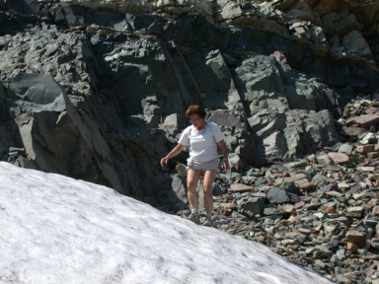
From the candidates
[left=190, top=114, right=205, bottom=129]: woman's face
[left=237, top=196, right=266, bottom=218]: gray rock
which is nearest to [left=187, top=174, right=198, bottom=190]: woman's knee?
[left=190, top=114, right=205, bottom=129]: woman's face

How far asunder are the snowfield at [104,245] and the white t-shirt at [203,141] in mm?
3739

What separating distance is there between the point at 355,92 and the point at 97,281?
893 inches

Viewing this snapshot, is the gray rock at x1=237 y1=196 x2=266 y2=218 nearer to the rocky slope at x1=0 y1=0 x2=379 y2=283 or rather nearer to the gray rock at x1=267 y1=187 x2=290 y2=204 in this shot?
the rocky slope at x1=0 y1=0 x2=379 y2=283

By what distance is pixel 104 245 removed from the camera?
520 centimetres

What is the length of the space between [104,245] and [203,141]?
5632mm

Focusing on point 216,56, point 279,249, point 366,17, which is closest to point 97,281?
point 279,249

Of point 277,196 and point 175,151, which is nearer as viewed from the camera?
point 175,151

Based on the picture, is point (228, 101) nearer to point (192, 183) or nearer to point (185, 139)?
point (192, 183)

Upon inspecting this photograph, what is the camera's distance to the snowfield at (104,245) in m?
4.76

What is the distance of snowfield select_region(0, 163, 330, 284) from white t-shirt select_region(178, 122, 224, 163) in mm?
3739

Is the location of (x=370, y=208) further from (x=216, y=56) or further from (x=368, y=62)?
(x=368, y=62)

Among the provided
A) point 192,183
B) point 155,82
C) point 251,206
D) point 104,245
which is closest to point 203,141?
point 192,183

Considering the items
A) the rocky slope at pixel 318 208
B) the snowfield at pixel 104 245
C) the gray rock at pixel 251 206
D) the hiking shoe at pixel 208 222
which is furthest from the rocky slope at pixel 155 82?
the snowfield at pixel 104 245

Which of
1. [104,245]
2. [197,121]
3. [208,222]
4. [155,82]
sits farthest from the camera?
[155,82]
